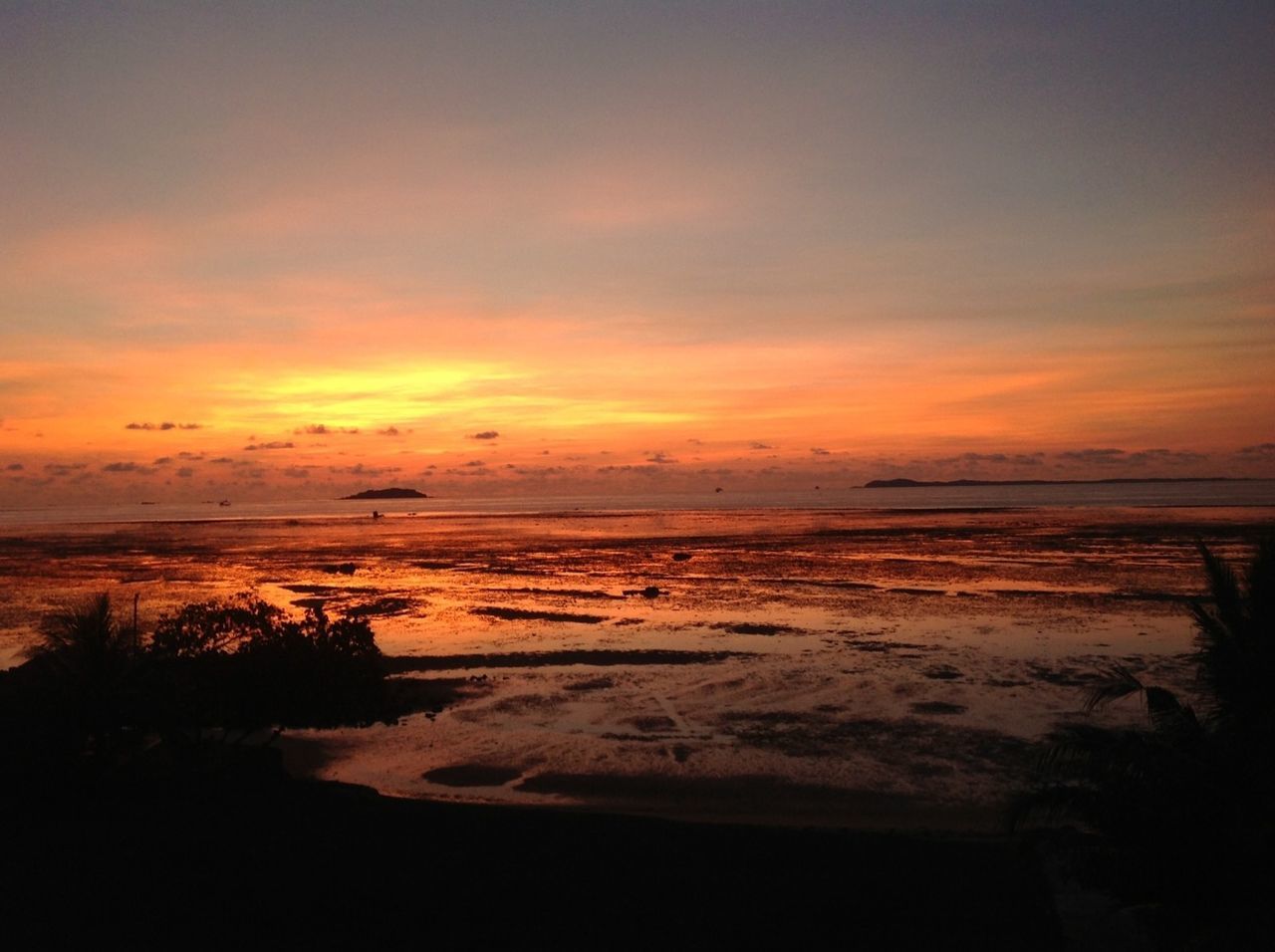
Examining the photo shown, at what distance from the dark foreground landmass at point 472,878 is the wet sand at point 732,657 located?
2.38 m

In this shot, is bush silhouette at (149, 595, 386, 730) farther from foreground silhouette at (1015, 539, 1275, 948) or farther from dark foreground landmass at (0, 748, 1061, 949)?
foreground silhouette at (1015, 539, 1275, 948)

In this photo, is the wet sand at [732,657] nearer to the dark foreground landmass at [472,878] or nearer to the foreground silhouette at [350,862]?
the foreground silhouette at [350,862]

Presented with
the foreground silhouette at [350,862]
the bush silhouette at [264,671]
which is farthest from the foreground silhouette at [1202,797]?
the bush silhouette at [264,671]

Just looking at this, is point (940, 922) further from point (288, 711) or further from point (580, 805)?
point (288, 711)

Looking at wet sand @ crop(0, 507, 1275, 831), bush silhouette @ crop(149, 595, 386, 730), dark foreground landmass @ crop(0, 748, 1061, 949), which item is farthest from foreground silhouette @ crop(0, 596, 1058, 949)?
wet sand @ crop(0, 507, 1275, 831)

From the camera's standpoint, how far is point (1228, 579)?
38.1ft

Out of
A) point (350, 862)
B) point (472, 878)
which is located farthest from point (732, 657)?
point (350, 862)

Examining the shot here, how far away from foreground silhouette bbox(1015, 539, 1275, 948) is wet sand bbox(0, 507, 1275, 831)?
4.94 meters

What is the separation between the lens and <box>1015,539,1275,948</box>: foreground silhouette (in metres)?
9.81

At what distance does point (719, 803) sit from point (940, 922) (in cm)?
590

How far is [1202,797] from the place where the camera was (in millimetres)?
10258

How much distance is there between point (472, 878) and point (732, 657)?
59.2 ft

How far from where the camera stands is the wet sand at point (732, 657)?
729 inches

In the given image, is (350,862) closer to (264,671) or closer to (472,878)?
(472,878)
